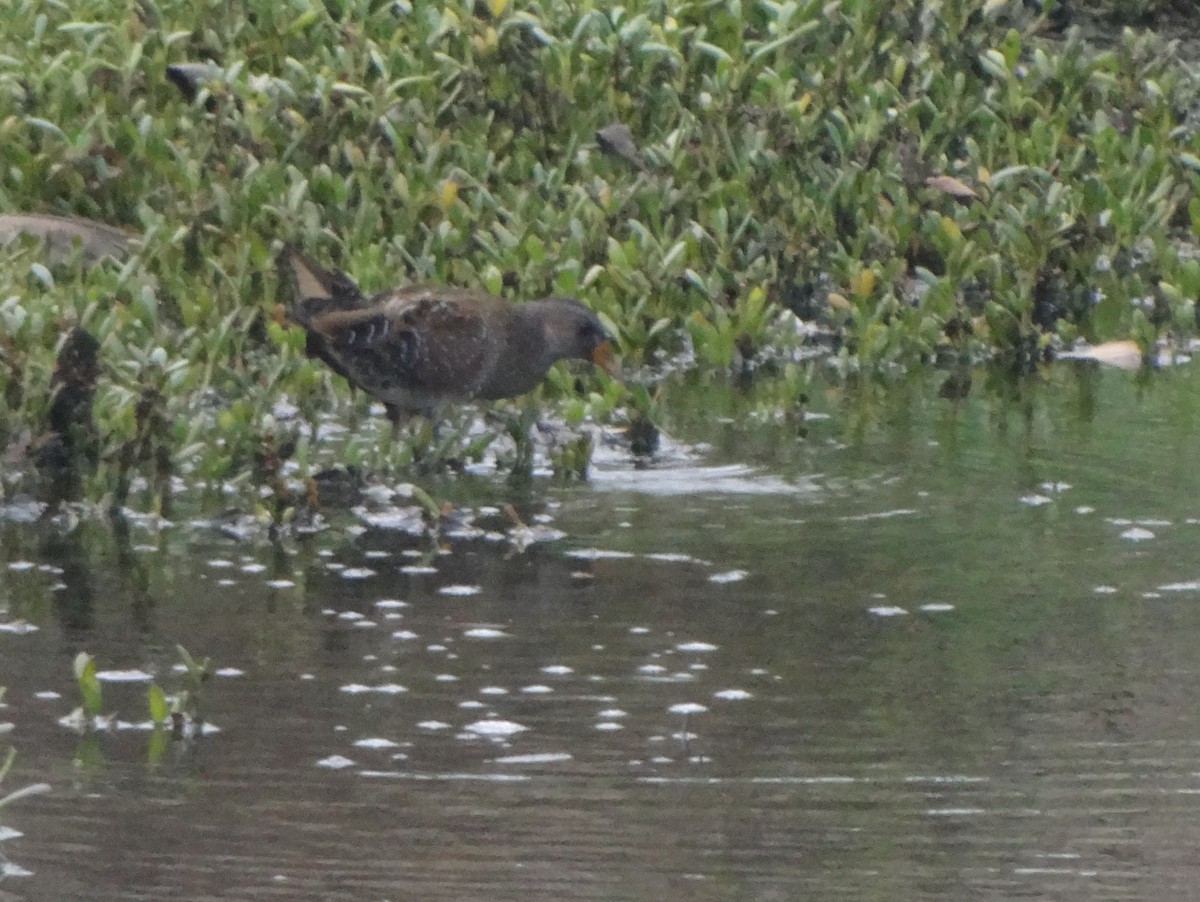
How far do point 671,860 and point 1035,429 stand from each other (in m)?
3.85

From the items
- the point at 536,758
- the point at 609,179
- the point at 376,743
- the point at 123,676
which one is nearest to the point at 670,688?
the point at 536,758

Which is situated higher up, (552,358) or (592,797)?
(552,358)

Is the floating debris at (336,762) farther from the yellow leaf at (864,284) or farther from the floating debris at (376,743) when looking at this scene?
the yellow leaf at (864,284)

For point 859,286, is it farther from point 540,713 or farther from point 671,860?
point 671,860

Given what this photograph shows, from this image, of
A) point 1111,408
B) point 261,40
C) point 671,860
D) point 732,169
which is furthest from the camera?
point 261,40

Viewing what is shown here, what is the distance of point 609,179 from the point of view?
9.66 meters

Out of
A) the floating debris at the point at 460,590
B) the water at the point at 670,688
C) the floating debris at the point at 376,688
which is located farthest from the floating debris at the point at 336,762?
the floating debris at the point at 460,590

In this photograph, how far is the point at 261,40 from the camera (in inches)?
415

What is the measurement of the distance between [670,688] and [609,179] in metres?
4.86

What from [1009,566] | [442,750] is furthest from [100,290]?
[442,750]

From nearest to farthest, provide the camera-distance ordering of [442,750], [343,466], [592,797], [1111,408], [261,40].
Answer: [592,797] → [442,750] → [343,466] → [1111,408] → [261,40]

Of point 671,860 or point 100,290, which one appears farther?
point 100,290

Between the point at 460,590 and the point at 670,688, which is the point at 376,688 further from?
the point at 460,590

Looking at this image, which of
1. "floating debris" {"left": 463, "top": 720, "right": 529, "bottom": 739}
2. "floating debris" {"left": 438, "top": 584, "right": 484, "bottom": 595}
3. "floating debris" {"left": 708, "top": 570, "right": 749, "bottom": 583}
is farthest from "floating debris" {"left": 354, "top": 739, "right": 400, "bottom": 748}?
"floating debris" {"left": 708, "top": 570, "right": 749, "bottom": 583}
